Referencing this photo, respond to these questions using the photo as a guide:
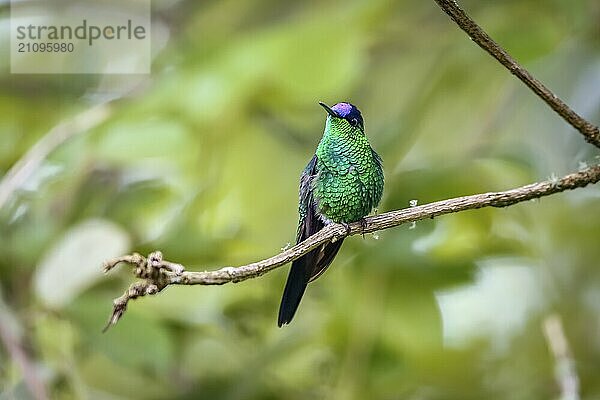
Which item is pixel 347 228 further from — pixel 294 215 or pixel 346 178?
pixel 294 215

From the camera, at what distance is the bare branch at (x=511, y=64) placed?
38 cm


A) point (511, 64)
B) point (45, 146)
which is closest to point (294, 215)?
point (45, 146)

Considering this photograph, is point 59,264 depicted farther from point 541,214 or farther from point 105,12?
point 541,214

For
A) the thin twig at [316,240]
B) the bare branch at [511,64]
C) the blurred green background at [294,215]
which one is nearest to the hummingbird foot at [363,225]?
the thin twig at [316,240]

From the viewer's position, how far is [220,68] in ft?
4.17

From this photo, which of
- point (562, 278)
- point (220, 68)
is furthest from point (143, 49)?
point (562, 278)

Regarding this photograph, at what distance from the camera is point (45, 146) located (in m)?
1.09

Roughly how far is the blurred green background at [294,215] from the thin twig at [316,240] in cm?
48

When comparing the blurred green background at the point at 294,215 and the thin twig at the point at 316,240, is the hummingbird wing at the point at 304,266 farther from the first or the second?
the blurred green background at the point at 294,215

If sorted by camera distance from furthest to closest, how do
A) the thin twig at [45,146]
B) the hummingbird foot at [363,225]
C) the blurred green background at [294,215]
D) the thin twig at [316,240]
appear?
the blurred green background at [294,215] < the thin twig at [45,146] < the hummingbird foot at [363,225] < the thin twig at [316,240]

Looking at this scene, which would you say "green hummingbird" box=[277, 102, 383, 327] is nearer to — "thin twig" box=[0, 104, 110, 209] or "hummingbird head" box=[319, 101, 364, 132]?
"hummingbird head" box=[319, 101, 364, 132]

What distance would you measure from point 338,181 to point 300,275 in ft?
0.23

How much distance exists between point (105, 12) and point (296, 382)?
0.67 meters

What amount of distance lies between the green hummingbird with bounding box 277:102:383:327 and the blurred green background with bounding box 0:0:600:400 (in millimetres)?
406
